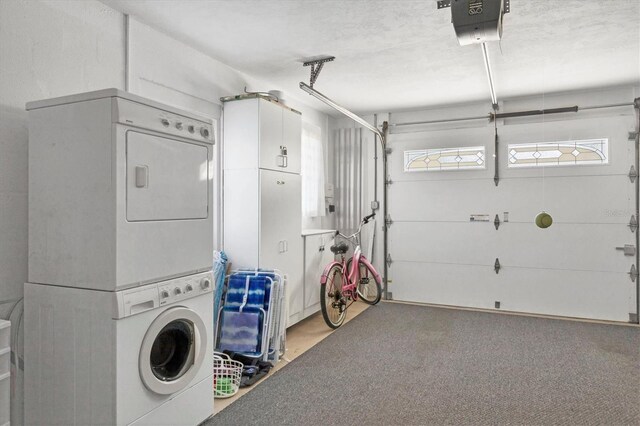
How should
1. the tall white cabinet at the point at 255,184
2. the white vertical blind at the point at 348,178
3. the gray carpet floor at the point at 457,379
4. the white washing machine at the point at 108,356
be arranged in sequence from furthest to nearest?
the white vertical blind at the point at 348,178 < the tall white cabinet at the point at 255,184 < the gray carpet floor at the point at 457,379 < the white washing machine at the point at 108,356

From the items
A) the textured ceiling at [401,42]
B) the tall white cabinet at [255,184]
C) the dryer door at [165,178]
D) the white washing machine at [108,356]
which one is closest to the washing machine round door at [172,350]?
the white washing machine at [108,356]

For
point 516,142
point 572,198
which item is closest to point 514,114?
point 516,142

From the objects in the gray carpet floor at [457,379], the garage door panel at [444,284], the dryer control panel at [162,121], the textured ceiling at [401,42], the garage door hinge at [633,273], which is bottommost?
the gray carpet floor at [457,379]

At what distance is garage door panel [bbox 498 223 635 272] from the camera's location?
465 centimetres

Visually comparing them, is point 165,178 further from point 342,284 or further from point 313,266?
point 342,284

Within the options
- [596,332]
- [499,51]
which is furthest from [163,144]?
[596,332]

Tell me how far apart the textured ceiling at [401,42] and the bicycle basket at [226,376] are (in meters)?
2.51

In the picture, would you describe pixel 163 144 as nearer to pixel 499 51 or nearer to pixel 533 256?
pixel 499 51

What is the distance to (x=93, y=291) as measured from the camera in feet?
6.34

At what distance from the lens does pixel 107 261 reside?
190 cm

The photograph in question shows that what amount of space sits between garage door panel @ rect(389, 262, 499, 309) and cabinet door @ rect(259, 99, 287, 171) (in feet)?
8.57

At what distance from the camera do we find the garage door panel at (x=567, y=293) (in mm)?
4637

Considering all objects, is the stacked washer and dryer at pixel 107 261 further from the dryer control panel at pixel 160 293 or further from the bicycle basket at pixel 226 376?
the bicycle basket at pixel 226 376

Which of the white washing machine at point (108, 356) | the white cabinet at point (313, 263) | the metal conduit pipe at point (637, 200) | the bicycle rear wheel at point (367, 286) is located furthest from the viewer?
the bicycle rear wheel at point (367, 286)
